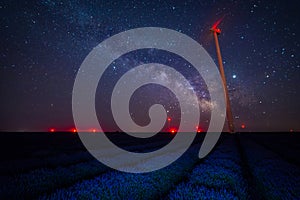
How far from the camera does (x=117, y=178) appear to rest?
9.45ft

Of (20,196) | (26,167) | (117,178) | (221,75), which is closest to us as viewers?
(20,196)

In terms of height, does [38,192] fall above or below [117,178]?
above

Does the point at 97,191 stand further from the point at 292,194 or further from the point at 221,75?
the point at 221,75

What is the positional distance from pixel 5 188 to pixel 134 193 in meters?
1.53

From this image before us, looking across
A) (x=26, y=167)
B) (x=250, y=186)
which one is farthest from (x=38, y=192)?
(x=250, y=186)

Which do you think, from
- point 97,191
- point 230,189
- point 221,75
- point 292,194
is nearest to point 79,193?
point 97,191

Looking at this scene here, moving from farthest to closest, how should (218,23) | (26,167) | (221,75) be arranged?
1. (218,23)
2. (221,75)
3. (26,167)

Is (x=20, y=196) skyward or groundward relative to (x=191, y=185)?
skyward

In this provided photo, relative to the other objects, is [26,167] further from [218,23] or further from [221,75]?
[218,23]

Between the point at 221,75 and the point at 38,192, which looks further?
the point at 221,75

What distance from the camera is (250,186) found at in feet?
8.16

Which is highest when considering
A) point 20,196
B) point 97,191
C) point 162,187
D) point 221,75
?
point 221,75

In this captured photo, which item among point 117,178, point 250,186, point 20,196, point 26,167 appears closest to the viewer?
point 20,196

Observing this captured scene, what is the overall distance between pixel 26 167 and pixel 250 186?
3817 millimetres
